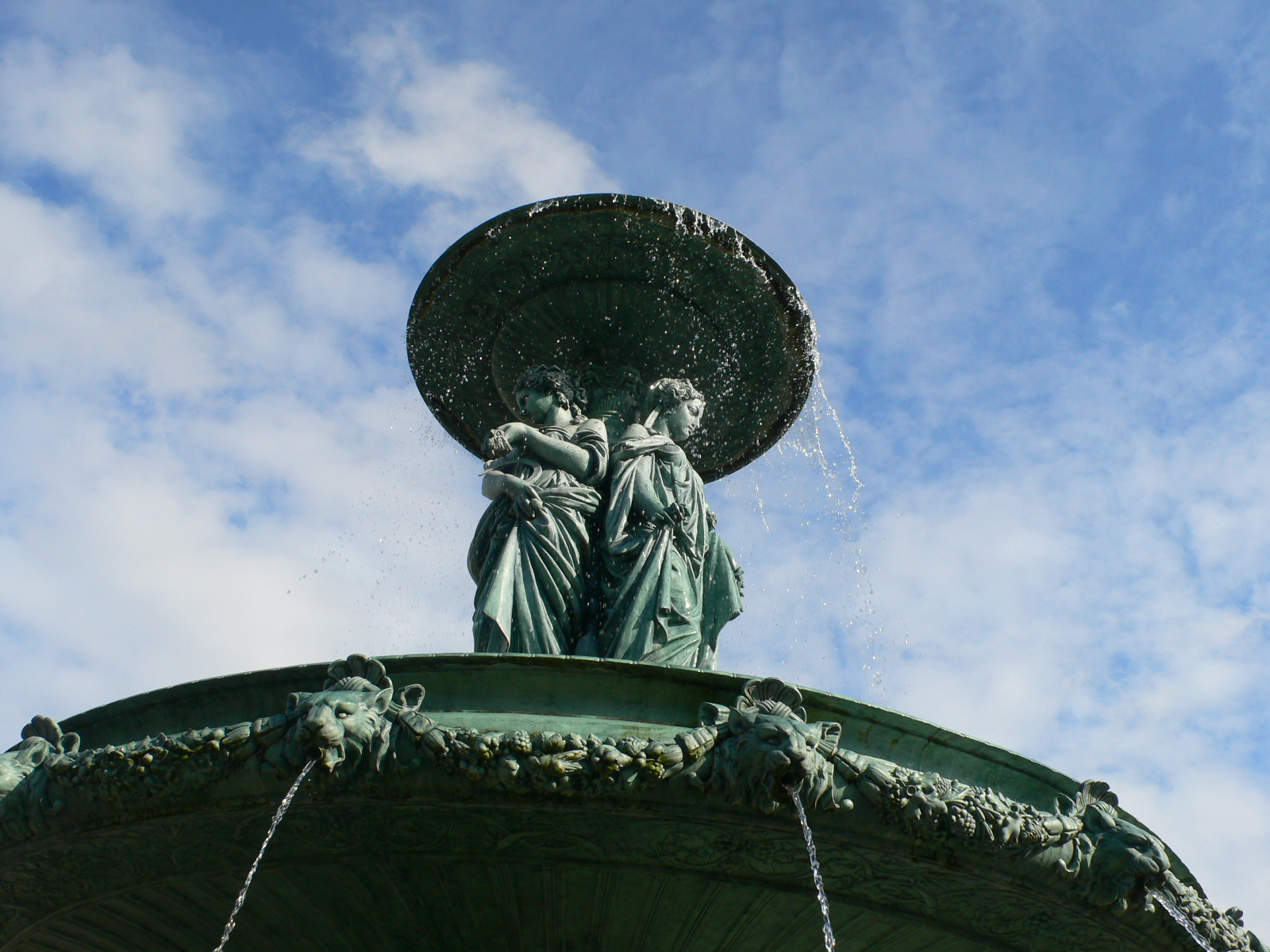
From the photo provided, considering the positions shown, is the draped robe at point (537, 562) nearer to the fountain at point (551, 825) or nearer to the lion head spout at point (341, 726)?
the fountain at point (551, 825)

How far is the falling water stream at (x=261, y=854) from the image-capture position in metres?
5.28

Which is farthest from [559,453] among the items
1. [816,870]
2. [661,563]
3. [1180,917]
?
[1180,917]

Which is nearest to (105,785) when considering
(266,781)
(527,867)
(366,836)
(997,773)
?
(266,781)

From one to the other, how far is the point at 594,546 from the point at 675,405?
5.51ft

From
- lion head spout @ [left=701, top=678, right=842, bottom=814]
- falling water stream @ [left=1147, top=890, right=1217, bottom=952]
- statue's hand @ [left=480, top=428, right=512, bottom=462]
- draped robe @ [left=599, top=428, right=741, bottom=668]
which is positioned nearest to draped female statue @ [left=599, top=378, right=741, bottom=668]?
draped robe @ [left=599, top=428, right=741, bottom=668]

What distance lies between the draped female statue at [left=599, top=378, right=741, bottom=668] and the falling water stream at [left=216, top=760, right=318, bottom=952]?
98.3 inches

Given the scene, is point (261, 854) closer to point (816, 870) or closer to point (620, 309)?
point (816, 870)

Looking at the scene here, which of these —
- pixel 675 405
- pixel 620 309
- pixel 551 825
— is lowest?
pixel 551 825

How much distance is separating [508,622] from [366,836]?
2.28 m

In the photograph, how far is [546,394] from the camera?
980 cm

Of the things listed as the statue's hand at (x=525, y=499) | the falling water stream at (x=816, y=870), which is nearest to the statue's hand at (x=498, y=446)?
the statue's hand at (x=525, y=499)

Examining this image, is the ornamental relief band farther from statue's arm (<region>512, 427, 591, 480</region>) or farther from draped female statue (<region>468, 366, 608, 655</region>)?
statue's arm (<region>512, 427, 591, 480</region>)

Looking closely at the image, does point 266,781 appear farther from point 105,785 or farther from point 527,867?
point 527,867

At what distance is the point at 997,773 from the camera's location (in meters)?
5.81
